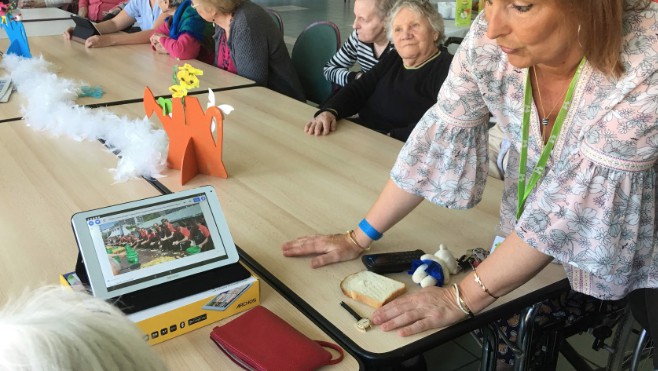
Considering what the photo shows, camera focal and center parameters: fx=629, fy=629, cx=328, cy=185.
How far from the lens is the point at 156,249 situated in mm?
1129

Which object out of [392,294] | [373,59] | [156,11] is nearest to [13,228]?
[392,294]

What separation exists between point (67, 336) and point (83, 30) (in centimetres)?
336

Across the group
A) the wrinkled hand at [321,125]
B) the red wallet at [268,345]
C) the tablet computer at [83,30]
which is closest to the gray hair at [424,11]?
the wrinkled hand at [321,125]

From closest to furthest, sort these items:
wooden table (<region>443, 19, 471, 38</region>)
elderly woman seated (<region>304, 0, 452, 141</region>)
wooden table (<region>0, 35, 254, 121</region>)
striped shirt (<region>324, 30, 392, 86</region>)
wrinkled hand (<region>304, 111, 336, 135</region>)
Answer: wrinkled hand (<region>304, 111, 336, 135</region>) < elderly woman seated (<region>304, 0, 452, 141</region>) < wooden table (<region>0, 35, 254, 121</region>) < striped shirt (<region>324, 30, 392, 86</region>) < wooden table (<region>443, 19, 471, 38</region>)

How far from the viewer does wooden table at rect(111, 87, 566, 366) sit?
1169mm

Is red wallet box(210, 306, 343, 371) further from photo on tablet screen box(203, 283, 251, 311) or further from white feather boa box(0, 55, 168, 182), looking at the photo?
white feather boa box(0, 55, 168, 182)

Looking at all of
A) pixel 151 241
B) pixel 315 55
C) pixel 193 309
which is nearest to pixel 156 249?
pixel 151 241

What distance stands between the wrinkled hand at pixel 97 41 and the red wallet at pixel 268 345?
2.68m

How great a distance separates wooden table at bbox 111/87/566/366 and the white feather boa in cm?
9

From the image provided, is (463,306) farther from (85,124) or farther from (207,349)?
(85,124)

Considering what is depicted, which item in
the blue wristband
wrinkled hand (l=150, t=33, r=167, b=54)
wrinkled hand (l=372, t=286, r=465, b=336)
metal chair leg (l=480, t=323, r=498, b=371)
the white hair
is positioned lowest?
metal chair leg (l=480, t=323, r=498, b=371)

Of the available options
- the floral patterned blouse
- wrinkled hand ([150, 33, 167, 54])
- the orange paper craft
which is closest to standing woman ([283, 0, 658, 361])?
the floral patterned blouse

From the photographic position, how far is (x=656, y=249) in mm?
1117

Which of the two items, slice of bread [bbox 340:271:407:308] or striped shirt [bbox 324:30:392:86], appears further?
striped shirt [bbox 324:30:392:86]
